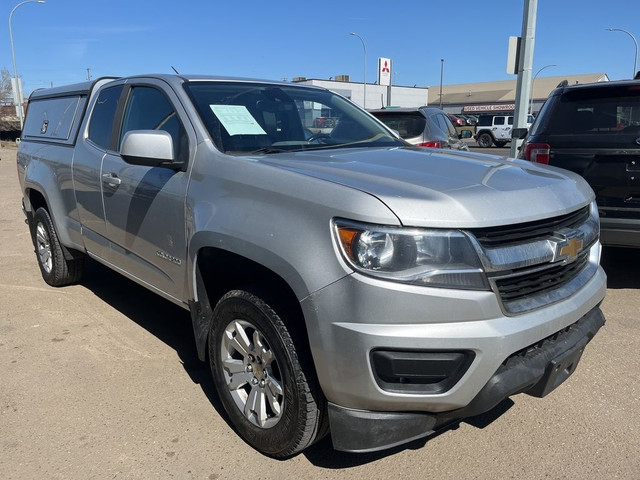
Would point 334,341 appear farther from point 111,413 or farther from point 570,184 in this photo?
point 111,413

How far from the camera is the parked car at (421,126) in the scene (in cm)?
866

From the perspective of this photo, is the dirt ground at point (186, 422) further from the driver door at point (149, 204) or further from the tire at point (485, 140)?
the tire at point (485, 140)

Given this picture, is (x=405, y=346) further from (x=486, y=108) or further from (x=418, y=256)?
(x=486, y=108)

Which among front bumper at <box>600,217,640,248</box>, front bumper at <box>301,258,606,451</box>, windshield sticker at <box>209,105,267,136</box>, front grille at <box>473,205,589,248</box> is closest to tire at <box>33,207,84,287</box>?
windshield sticker at <box>209,105,267,136</box>

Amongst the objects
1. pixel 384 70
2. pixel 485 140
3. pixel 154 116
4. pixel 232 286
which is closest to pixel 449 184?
pixel 232 286

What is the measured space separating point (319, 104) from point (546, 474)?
2695 millimetres

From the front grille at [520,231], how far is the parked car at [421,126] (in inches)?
245

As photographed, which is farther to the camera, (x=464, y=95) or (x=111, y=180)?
(x=464, y=95)

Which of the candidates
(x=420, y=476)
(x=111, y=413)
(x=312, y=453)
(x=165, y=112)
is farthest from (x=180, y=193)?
(x=420, y=476)

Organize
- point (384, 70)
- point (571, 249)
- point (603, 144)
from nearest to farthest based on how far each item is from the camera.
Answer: point (571, 249)
point (603, 144)
point (384, 70)

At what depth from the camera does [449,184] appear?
7.51 feet

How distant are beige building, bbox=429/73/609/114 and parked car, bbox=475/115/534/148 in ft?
93.4

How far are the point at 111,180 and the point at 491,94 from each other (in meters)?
76.6

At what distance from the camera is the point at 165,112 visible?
3.38 metres
